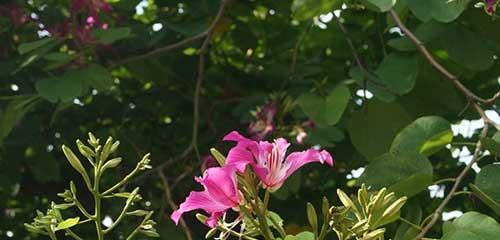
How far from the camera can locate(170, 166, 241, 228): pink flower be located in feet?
3.32

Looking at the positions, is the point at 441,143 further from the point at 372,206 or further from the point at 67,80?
the point at 67,80

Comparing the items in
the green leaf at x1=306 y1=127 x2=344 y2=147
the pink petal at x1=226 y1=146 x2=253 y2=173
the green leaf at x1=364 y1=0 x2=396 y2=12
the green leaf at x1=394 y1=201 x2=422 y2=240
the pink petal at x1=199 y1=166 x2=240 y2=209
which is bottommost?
the green leaf at x1=306 y1=127 x2=344 y2=147

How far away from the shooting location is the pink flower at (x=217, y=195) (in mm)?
1012

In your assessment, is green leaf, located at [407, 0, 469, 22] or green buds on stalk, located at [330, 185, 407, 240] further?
green leaf, located at [407, 0, 469, 22]

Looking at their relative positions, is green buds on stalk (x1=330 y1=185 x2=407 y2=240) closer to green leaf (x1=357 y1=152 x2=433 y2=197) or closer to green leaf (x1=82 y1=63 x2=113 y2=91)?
green leaf (x1=357 y1=152 x2=433 y2=197)

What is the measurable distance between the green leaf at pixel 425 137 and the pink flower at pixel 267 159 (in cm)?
34

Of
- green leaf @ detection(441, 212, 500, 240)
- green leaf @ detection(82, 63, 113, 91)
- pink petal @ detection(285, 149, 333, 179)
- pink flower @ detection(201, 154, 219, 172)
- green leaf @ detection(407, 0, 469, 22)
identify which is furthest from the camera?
green leaf @ detection(82, 63, 113, 91)

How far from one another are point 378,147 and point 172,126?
87cm

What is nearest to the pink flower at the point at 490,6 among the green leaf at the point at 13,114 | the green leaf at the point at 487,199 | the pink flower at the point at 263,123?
the green leaf at the point at 487,199

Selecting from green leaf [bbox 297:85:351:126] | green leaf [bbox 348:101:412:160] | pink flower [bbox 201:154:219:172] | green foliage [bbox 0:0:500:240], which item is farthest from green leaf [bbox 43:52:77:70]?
green leaf [bbox 348:101:412:160]

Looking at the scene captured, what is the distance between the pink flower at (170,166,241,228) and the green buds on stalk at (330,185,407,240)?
10cm

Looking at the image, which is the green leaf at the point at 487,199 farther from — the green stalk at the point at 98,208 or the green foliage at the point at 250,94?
the green stalk at the point at 98,208

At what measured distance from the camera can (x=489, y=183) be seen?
1.31 metres

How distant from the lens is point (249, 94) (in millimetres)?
2469
